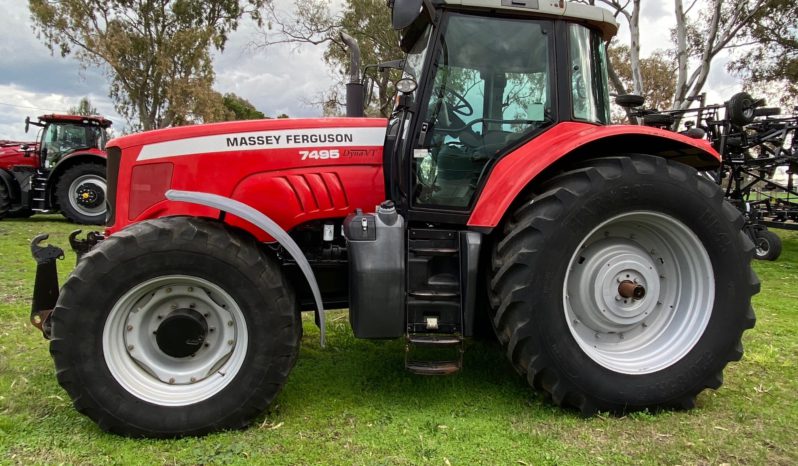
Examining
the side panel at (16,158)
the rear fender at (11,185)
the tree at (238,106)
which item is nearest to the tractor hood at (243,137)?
the rear fender at (11,185)

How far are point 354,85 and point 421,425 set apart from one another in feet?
7.27

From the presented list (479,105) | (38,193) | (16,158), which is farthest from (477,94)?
(16,158)

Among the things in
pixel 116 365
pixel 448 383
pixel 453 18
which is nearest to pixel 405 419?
pixel 448 383

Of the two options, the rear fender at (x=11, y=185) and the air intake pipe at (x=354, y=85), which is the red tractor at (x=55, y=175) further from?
the air intake pipe at (x=354, y=85)

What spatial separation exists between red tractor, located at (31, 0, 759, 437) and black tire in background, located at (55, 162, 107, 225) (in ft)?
32.4

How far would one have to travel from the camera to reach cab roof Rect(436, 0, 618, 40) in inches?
118

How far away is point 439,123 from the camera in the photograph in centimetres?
311

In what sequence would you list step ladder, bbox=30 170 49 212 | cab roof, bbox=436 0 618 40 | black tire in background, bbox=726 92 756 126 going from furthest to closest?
step ladder, bbox=30 170 49 212 → black tire in background, bbox=726 92 756 126 → cab roof, bbox=436 0 618 40

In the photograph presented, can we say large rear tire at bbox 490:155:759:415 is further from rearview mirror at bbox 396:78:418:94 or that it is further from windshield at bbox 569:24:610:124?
A: rearview mirror at bbox 396:78:418:94

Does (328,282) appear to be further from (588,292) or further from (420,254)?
(588,292)

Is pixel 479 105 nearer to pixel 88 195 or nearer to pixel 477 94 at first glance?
pixel 477 94

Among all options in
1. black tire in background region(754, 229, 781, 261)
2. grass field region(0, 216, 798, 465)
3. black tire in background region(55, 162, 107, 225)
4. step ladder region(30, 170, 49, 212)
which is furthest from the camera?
step ladder region(30, 170, 49, 212)

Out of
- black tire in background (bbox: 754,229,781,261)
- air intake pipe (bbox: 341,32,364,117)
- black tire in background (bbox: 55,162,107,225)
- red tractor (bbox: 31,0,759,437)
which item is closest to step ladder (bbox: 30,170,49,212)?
black tire in background (bbox: 55,162,107,225)

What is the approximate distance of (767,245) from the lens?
927 cm
